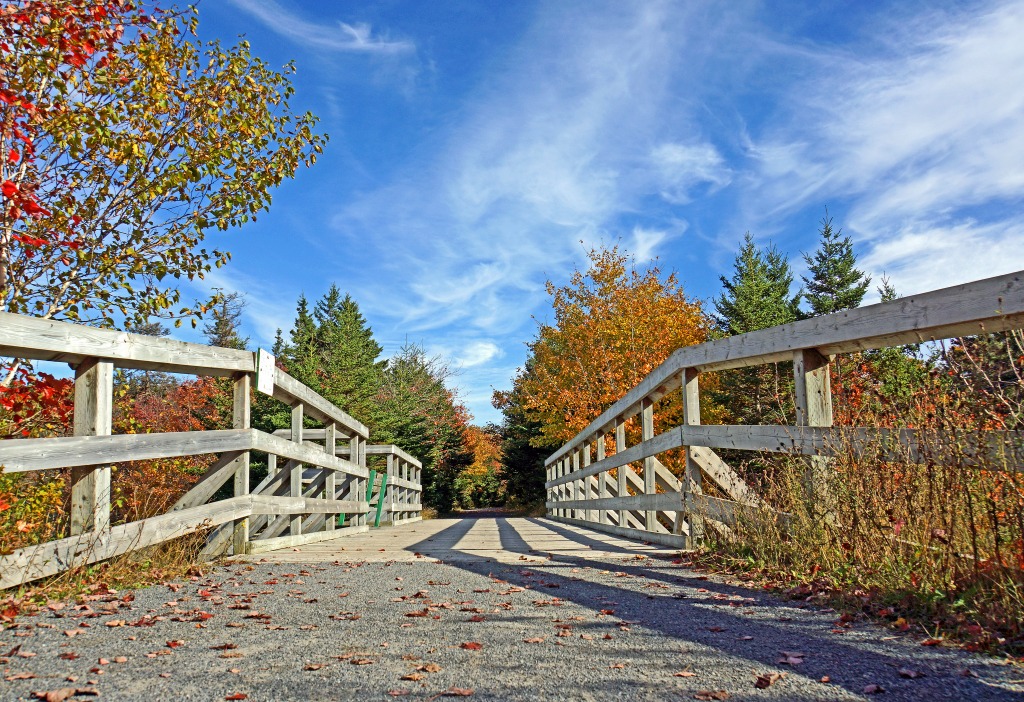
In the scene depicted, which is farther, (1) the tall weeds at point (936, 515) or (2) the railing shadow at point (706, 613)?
(1) the tall weeds at point (936, 515)

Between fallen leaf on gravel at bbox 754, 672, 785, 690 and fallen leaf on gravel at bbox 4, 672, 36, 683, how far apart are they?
7.49 ft

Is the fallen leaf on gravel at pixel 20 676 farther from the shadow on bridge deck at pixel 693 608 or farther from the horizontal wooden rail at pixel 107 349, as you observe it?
the shadow on bridge deck at pixel 693 608

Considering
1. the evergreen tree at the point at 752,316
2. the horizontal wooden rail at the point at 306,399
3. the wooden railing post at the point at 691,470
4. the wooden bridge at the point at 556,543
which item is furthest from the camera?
the evergreen tree at the point at 752,316

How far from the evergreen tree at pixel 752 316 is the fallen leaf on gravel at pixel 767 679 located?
41.0 feet

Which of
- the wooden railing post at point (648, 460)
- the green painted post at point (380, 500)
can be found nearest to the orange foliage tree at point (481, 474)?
the green painted post at point (380, 500)

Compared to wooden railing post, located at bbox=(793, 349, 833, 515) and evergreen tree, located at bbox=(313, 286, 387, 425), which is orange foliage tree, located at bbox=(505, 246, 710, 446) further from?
wooden railing post, located at bbox=(793, 349, 833, 515)

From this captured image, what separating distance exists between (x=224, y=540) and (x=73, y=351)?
2073 millimetres

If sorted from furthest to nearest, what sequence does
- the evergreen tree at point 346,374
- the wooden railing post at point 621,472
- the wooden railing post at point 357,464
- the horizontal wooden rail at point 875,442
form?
the evergreen tree at point 346,374 → the wooden railing post at point 357,464 → the wooden railing post at point 621,472 → the horizontal wooden rail at point 875,442

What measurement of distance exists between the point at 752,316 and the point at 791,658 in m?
22.3

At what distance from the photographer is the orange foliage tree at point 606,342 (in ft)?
75.2

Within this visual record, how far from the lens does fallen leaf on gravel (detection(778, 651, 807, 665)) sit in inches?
94.4

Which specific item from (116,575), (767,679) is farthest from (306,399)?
(767,679)

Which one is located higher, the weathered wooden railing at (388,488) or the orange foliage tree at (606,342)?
the orange foliage tree at (606,342)

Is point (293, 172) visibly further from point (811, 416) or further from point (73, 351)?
point (811, 416)
